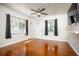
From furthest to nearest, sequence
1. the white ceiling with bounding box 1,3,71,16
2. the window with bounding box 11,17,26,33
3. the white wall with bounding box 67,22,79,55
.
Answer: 1. the white wall with bounding box 67,22,79,55
2. the window with bounding box 11,17,26,33
3. the white ceiling with bounding box 1,3,71,16

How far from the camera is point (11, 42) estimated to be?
6.59ft

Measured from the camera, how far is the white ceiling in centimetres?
187

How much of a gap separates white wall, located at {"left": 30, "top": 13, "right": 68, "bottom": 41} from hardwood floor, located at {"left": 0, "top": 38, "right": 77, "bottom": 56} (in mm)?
121

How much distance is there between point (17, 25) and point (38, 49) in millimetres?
824

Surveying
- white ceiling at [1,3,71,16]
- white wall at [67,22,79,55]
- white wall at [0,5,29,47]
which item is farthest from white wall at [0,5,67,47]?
white wall at [67,22,79,55]

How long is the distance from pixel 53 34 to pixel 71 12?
2.49 feet

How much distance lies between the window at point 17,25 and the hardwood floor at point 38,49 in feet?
1.12

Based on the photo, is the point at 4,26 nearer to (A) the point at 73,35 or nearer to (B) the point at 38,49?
(B) the point at 38,49

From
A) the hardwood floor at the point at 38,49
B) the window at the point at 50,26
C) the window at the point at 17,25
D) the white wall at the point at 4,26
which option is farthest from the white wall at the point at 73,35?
the white wall at the point at 4,26

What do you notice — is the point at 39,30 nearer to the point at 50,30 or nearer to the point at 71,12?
the point at 50,30

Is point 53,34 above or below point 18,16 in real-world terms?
below

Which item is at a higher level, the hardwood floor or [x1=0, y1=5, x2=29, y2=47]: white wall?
[x1=0, y1=5, x2=29, y2=47]: white wall

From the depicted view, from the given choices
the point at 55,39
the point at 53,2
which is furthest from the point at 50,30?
the point at 53,2

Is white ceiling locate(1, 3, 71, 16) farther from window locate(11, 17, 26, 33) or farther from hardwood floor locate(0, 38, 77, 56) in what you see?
hardwood floor locate(0, 38, 77, 56)
